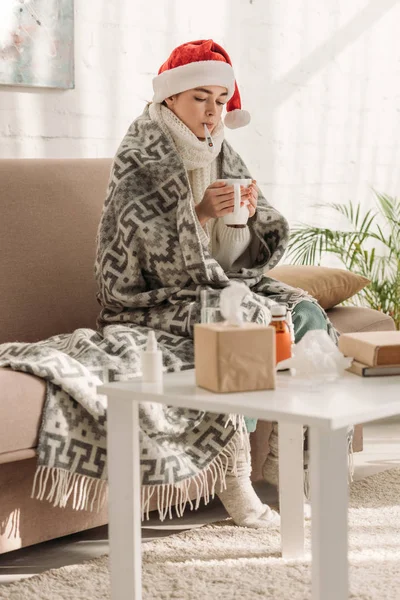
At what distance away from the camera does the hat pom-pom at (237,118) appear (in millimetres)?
2766

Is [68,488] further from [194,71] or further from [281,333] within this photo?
[194,71]

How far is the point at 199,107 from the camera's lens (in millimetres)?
2553

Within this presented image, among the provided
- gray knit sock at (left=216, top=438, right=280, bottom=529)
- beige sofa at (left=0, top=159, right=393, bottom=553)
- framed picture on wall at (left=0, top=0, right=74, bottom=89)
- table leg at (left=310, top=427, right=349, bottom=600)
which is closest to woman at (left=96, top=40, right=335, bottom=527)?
gray knit sock at (left=216, top=438, right=280, bottom=529)

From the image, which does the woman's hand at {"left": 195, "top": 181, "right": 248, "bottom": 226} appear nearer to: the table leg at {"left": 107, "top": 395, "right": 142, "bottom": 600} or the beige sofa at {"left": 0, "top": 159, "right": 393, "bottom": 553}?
the beige sofa at {"left": 0, "top": 159, "right": 393, "bottom": 553}

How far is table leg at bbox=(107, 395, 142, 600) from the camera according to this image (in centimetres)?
163

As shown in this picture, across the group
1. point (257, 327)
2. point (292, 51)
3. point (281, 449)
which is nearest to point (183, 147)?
point (281, 449)

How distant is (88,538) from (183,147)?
1.01 metres

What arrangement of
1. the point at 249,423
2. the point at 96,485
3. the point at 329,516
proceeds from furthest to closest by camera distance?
the point at 249,423
the point at 96,485
the point at 329,516

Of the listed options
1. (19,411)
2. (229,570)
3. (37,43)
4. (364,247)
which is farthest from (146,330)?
(364,247)

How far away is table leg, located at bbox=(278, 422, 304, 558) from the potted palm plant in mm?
1493

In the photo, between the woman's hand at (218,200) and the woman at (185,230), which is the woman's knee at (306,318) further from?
the woman's hand at (218,200)

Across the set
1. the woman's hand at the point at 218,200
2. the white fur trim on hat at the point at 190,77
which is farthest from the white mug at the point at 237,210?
the white fur trim on hat at the point at 190,77

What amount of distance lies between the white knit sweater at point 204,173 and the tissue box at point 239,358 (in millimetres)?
986

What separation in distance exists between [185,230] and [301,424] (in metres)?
0.94
